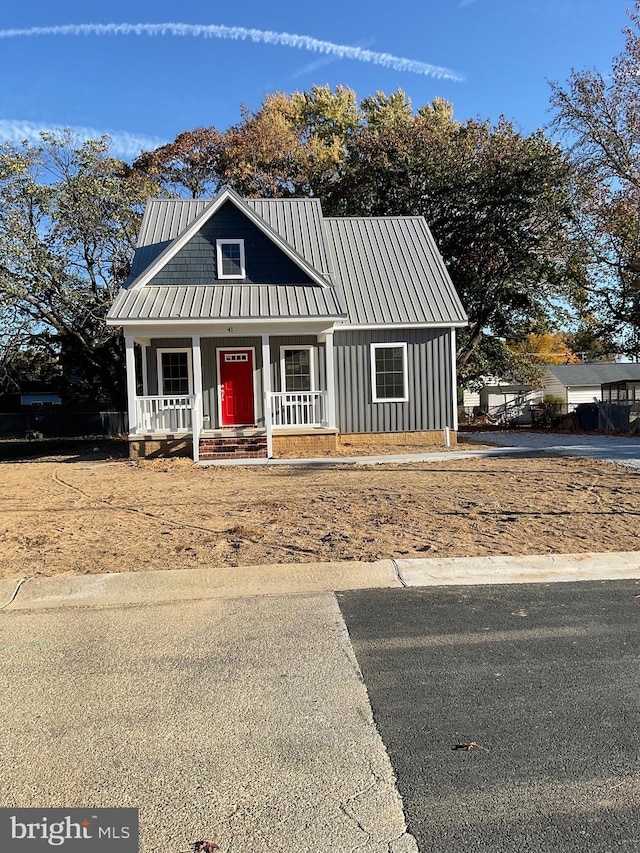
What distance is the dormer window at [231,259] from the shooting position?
1773 centimetres

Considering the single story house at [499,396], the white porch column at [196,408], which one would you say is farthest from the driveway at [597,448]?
the single story house at [499,396]

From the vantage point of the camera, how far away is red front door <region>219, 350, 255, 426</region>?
716 inches

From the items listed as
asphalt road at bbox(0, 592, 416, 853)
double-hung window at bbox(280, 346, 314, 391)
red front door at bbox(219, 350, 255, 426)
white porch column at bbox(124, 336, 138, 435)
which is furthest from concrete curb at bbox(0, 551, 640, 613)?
double-hung window at bbox(280, 346, 314, 391)

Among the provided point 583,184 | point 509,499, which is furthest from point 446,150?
point 509,499

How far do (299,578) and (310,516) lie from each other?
243 cm

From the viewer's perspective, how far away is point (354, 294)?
18906mm

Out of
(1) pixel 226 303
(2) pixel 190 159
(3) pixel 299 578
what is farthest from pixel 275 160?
(3) pixel 299 578

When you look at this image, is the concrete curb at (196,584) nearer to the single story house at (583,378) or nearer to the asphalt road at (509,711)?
the asphalt road at (509,711)

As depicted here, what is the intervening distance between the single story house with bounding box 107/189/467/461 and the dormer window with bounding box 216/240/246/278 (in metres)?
0.03

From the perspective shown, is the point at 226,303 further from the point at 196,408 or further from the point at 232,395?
the point at 196,408

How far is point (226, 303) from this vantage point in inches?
658

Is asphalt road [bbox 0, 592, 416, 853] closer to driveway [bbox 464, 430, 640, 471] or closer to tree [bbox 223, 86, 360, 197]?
driveway [bbox 464, 430, 640, 471]

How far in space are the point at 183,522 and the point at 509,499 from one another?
4689 mm

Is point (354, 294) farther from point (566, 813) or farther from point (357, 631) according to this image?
point (566, 813)
